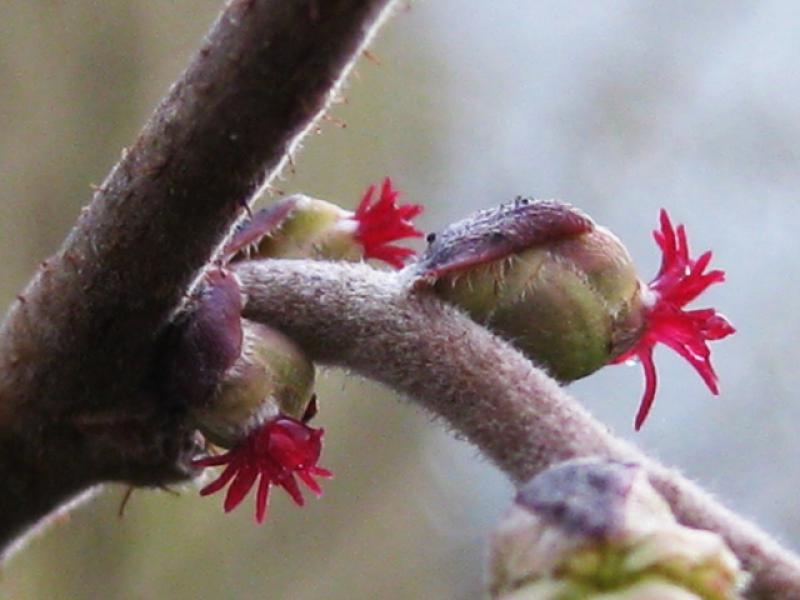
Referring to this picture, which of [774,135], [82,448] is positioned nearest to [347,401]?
[774,135]

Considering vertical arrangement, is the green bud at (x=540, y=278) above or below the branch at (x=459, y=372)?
above

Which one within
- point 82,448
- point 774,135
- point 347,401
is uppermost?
point 774,135

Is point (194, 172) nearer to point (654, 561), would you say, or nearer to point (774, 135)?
point (654, 561)

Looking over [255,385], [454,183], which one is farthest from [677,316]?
[454,183]

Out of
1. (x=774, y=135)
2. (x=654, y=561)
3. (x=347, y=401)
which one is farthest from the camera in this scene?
(x=774, y=135)

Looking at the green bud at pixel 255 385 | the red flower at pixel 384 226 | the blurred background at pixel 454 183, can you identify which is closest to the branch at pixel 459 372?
the green bud at pixel 255 385

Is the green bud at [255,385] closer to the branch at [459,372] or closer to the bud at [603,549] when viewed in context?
the branch at [459,372]

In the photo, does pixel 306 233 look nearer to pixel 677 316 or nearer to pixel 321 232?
pixel 321 232
